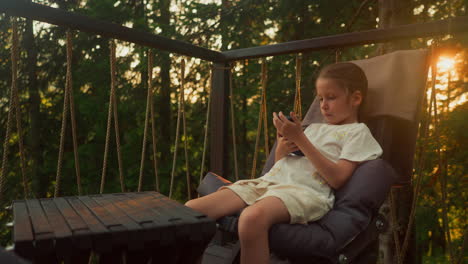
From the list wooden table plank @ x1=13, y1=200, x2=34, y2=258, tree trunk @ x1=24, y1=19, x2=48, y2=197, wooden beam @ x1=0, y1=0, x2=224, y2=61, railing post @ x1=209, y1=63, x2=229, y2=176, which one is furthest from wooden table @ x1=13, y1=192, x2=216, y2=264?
tree trunk @ x1=24, y1=19, x2=48, y2=197

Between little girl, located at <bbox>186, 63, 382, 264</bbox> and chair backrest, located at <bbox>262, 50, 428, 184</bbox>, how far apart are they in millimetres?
92

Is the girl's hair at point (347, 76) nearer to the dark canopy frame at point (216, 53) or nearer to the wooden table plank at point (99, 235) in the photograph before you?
the dark canopy frame at point (216, 53)

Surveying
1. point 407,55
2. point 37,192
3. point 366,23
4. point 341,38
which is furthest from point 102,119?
point 407,55

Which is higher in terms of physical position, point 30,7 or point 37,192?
point 30,7

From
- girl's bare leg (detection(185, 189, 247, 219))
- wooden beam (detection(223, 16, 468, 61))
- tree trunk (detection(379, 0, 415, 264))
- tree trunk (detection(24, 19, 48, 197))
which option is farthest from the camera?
tree trunk (detection(24, 19, 48, 197))

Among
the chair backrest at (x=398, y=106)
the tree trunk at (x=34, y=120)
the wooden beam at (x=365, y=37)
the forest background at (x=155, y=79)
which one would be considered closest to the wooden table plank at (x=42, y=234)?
the chair backrest at (x=398, y=106)

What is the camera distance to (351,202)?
146 cm

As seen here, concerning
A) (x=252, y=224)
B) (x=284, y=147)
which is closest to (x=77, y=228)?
(x=252, y=224)

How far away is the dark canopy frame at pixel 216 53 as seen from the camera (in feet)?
5.50

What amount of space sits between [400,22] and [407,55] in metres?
2.15

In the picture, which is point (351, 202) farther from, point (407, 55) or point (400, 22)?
point (400, 22)

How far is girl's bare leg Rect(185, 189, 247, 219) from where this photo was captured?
1.54 meters

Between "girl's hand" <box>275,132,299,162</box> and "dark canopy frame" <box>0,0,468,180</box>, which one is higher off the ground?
"dark canopy frame" <box>0,0,468,180</box>

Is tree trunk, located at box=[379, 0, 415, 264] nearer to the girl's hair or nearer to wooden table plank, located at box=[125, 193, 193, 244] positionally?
the girl's hair
